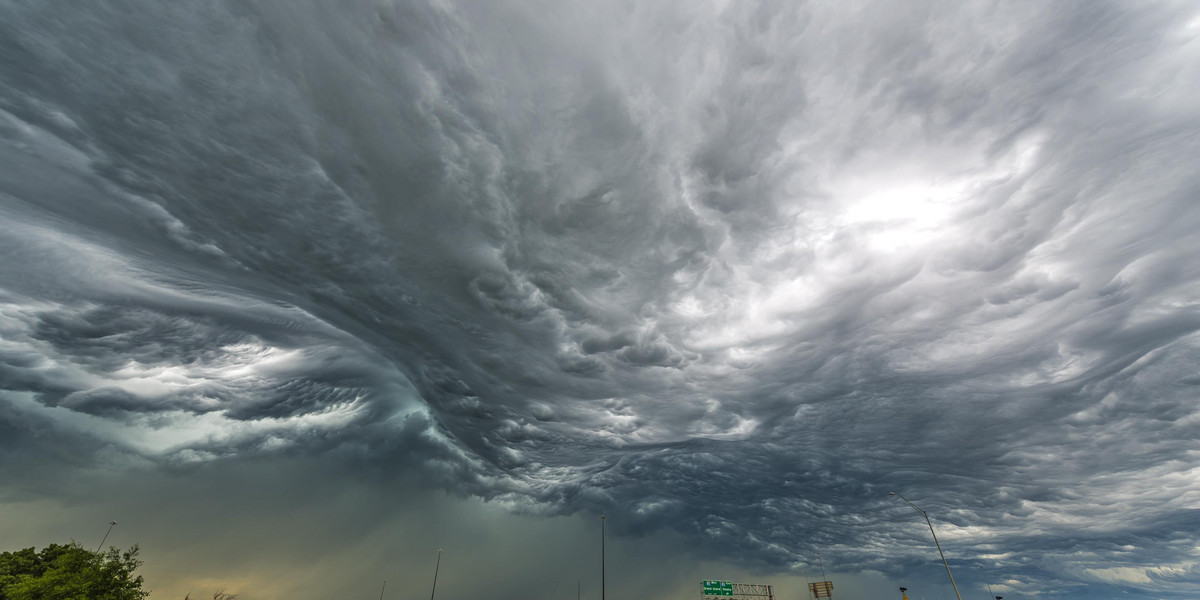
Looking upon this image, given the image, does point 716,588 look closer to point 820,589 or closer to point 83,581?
point 820,589

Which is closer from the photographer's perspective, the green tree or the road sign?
the green tree

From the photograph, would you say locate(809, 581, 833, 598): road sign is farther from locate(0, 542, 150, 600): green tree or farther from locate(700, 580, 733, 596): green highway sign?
locate(0, 542, 150, 600): green tree

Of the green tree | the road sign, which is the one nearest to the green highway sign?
the road sign

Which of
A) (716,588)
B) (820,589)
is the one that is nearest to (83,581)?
(716,588)

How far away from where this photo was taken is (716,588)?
81.1m

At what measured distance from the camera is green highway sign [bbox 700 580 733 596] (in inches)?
3172

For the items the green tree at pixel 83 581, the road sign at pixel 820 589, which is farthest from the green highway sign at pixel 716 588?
the green tree at pixel 83 581

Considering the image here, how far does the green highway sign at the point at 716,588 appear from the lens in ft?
264

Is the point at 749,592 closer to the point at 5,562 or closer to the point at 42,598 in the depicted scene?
the point at 42,598

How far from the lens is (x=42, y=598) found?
44531 millimetres

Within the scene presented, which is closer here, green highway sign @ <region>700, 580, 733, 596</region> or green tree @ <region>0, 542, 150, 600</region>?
green tree @ <region>0, 542, 150, 600</region>

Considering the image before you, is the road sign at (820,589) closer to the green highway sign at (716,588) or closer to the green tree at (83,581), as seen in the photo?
the green highway sign at (716,588)

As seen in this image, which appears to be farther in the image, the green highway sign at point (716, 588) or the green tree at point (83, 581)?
the green highway sign at point (716, 588)

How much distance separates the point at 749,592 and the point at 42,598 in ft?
299
